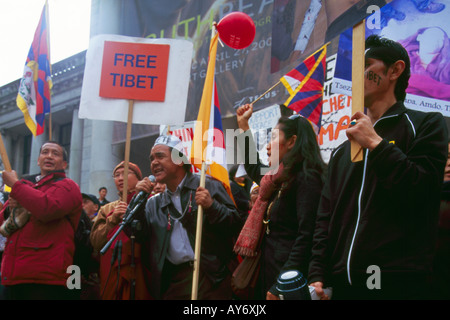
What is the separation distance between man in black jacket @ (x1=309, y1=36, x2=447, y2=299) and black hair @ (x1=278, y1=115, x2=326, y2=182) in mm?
652

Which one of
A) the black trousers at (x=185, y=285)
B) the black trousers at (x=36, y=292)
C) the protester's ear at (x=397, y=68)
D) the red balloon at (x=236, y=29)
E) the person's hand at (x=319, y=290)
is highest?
the red balloon at (x=236, y=29)

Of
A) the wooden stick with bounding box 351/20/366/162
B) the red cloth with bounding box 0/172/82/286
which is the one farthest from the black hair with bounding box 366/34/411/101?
the red cloth with bounding box 0/172/82/286

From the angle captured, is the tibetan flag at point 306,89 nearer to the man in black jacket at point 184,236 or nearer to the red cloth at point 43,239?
the man in black jacket at point 184,236

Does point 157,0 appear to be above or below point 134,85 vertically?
above

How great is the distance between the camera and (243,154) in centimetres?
364

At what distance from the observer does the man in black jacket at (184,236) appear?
146 inches

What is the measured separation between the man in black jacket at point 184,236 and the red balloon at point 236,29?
124 centimetres

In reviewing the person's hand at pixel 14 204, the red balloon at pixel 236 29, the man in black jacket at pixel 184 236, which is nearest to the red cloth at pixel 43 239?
the person's hand at pixel 14 204

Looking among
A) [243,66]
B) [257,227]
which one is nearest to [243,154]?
[257,227]

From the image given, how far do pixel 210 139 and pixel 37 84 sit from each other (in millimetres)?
2701

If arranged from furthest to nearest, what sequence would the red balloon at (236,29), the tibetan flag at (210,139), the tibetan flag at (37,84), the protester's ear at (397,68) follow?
the tibetan flag at (37,84) < the red balloon at (236,29) < the tibetan flag at (210,139) < the protester's ear at (397,68)

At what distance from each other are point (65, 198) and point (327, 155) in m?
3.28

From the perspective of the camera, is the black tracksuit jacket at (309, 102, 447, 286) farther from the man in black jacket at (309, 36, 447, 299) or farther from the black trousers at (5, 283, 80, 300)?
the black trousers at (5, 283, 80, 300)
